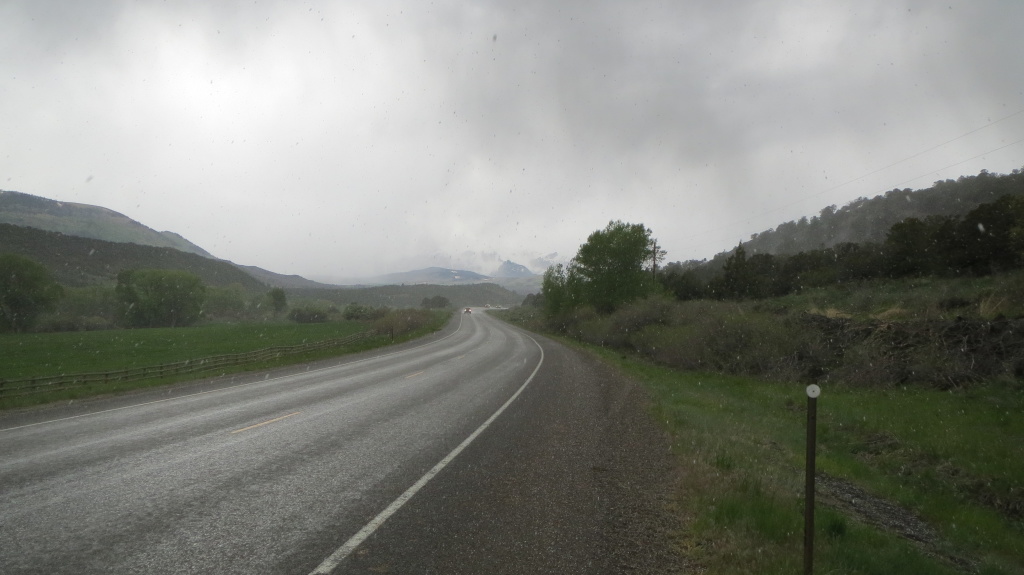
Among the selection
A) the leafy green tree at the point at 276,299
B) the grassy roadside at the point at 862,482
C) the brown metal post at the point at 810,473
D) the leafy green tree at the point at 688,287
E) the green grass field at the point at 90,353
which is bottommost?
the green grass field at the point at 90,353

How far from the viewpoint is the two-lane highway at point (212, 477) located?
4418 mm

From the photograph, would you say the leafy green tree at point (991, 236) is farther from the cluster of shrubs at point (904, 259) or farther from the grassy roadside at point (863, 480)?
the grassy roadside at point (863, 480)

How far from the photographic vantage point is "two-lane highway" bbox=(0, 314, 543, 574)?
174 inches

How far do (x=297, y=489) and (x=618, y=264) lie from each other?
1826 inches

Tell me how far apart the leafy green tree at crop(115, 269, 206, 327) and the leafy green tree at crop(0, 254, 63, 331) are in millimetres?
16385

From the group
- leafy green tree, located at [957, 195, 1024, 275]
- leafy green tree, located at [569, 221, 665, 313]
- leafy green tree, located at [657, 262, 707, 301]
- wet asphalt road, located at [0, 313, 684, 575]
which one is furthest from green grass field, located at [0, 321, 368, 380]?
leafy green tree, located at [957, 195, 1024, 275]

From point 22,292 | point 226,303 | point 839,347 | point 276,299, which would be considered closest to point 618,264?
point 839,347

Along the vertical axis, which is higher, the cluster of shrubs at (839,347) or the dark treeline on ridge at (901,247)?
the dark treeline on ridge at (901,247)

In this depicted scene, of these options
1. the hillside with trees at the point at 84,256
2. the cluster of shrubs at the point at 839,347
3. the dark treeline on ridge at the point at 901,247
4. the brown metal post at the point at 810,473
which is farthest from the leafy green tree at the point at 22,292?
the brown metal post at the point at 810,473

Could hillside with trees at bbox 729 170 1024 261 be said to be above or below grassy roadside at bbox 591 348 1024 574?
above

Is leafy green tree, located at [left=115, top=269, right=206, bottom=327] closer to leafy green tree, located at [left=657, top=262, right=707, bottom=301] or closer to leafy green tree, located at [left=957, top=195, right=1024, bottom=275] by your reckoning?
leafy green tree, located at [left=657, top=262, right=707, bottom=301]

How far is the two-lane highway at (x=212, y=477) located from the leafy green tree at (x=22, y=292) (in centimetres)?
7181

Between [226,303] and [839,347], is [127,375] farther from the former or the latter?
[226,303]

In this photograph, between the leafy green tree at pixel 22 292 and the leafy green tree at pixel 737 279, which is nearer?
the leafy green tree at pixel 737 279
